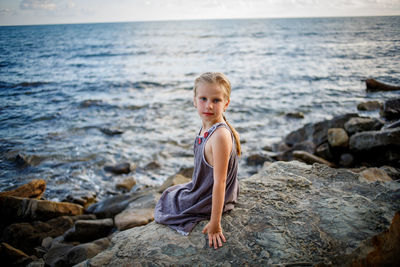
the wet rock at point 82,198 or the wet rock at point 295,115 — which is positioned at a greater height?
the wet rock at point 295,115

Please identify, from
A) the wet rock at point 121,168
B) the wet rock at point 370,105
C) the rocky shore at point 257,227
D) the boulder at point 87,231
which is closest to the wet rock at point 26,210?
the rocky shore at point 257,227

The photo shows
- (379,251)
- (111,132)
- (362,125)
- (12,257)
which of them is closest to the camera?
(379,251)

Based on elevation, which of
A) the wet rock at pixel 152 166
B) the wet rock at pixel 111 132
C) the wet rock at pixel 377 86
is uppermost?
the wet rock at pixel 377 86

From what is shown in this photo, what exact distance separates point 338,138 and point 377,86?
16.7 feet

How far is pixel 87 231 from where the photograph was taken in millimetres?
3830

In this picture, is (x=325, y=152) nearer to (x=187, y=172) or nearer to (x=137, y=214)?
(x=187, y=172)

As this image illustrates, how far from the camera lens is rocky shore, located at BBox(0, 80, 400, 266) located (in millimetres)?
1721

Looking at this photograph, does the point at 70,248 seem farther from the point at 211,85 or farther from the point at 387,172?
the point at 387,172

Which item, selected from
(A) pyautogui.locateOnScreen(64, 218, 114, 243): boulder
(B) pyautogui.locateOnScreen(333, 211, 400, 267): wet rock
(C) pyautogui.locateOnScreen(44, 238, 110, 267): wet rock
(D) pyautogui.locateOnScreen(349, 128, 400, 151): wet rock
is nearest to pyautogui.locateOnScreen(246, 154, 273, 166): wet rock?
(D) pyautogui.locateOnScreen(349, 128, 400, 151): wet rock

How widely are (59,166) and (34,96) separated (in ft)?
25.5

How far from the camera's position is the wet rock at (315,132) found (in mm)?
6974

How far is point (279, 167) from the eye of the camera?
3.17 meters

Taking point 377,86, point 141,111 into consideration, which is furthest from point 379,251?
point 377,86

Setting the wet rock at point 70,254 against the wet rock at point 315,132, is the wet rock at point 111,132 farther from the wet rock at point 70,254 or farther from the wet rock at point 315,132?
the wet rock at point 315,132
